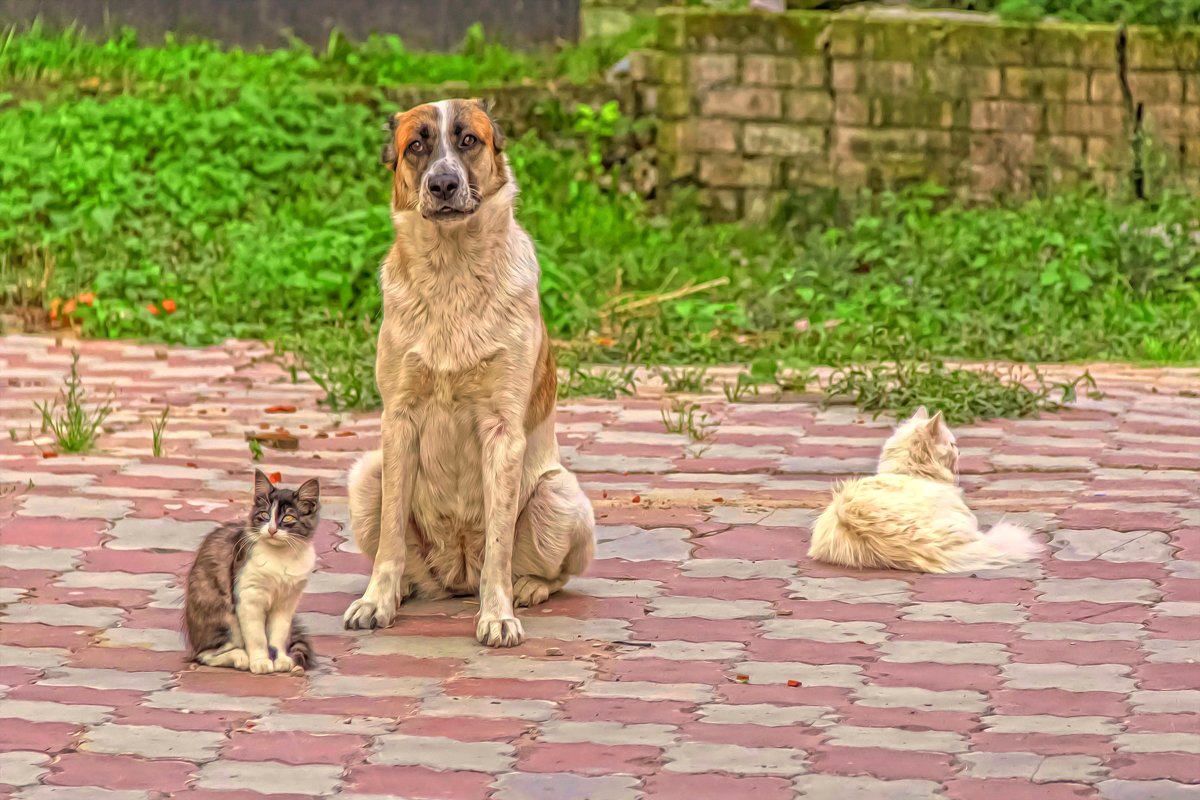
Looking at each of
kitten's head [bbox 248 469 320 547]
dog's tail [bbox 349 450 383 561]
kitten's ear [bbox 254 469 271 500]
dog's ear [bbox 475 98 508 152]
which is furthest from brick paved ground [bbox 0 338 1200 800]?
dog's ear [bbox 475 98 508 152]

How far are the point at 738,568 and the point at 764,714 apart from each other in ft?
4.49

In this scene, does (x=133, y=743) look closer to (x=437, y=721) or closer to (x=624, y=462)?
(x=437, y=721)

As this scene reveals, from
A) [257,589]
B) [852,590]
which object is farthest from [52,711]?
[852,590]

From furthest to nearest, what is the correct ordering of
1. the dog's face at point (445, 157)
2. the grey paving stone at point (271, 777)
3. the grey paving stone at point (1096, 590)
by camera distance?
the grey paving stone at point (1096, 590), the dog's face at point (445, 157), the grey paving stone at point (271, 777)

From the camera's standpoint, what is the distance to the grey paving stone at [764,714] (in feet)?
13.7

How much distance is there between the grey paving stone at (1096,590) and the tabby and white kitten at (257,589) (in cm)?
224

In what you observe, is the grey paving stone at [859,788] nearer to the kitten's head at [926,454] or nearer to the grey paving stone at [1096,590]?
the grey paving stone at [1096,590]

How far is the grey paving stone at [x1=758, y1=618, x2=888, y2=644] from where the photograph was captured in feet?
16.0

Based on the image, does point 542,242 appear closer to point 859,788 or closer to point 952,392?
point 952,392

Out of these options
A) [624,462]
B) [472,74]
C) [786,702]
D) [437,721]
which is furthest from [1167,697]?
[472,74]

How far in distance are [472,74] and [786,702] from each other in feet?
29.8

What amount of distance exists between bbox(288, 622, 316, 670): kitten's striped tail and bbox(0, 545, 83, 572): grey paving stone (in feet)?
3.84

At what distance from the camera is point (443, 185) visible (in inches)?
194

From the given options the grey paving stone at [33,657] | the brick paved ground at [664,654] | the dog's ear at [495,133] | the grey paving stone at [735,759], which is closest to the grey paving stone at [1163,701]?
the brick paved ground at [664,654]
